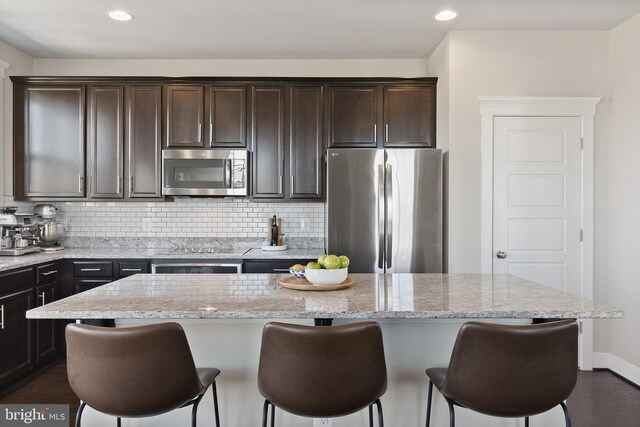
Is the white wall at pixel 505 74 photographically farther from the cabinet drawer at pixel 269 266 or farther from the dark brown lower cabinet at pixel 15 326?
the dark brown lower cabinet at pixel 15 326

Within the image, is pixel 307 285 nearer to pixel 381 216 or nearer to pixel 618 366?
pixel 381 216

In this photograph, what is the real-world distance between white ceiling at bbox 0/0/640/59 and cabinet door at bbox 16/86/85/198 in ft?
1.51

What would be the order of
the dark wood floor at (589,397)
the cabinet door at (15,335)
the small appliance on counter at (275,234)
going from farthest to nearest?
the small appliance on counter at (275,234) → the cabinet door at (15,335) → the dark wood floor at (589,397)

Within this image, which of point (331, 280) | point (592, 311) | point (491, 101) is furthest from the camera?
point (491, 101)

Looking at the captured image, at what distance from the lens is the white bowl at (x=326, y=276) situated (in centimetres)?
203

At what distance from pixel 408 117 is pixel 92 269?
10.3 feet

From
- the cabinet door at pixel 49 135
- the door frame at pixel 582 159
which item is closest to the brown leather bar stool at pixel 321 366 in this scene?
the door frame at pixel 582 159

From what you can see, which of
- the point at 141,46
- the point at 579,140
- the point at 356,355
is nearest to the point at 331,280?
the point at 356,355

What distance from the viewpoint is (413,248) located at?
358cm

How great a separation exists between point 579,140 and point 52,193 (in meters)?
4.69

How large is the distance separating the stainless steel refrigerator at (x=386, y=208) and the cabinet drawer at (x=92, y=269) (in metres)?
1.94

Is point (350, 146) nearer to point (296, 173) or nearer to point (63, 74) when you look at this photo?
point (296, 173)

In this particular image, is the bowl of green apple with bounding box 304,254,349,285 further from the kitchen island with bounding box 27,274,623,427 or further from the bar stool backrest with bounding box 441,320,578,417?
the bar stool backrest with bounding box 441,320,578,417

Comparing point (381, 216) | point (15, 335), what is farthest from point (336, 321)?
point (15, 335)
